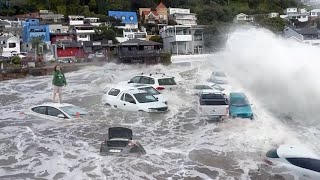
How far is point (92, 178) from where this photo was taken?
1241cm

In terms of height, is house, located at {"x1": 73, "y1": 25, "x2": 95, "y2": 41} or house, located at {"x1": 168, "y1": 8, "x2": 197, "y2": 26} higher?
house, located at {"x1": 168, "y1": 8, "x2": 197, "y2": 26}

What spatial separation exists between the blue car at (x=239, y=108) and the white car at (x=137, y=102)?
3.67 meters

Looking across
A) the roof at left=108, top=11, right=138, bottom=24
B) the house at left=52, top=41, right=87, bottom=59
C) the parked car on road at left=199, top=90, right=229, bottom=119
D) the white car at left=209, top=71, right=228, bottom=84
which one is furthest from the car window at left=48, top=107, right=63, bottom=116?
the roof at left=108, top=11, right=138, bottom=24

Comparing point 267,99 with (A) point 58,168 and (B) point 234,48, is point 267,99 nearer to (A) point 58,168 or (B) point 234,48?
(B) point 234,48

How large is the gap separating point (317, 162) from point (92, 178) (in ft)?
21.0

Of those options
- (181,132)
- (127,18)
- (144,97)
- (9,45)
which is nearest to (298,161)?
(181,132)

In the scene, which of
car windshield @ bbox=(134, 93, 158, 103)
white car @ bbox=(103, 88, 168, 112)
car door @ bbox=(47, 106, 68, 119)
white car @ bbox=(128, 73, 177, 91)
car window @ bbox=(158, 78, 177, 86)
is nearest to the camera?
car door @ bbox=(47, 106, 68, 119)

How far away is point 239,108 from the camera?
66.5ft

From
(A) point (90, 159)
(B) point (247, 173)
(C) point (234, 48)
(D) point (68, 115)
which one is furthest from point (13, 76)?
(B) point (247, 173)

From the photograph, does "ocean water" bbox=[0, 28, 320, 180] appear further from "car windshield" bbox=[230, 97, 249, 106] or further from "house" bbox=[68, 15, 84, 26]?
"house" bbox=[68, 15, 84, 26]

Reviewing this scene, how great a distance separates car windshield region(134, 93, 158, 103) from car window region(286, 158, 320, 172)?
11.2 m

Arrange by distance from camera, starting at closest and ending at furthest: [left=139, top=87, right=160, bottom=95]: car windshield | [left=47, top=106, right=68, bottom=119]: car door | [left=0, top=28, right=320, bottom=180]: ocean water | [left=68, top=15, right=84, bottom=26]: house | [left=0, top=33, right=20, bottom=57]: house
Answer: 1. [left=0, top=28, right=320, bottom=180]: ocean water
2. [left=47, top=106, right=68, bottom=119]: car door
3. [left=139, top=87, right=160, bottom=95]: car windshield
4. [left=0, top=33, right=20, bottom=57]: house
5. [left=68, top=15, right=84, bottom=26]: house

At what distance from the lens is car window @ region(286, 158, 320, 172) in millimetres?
11161

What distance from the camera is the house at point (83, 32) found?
77062 mm
